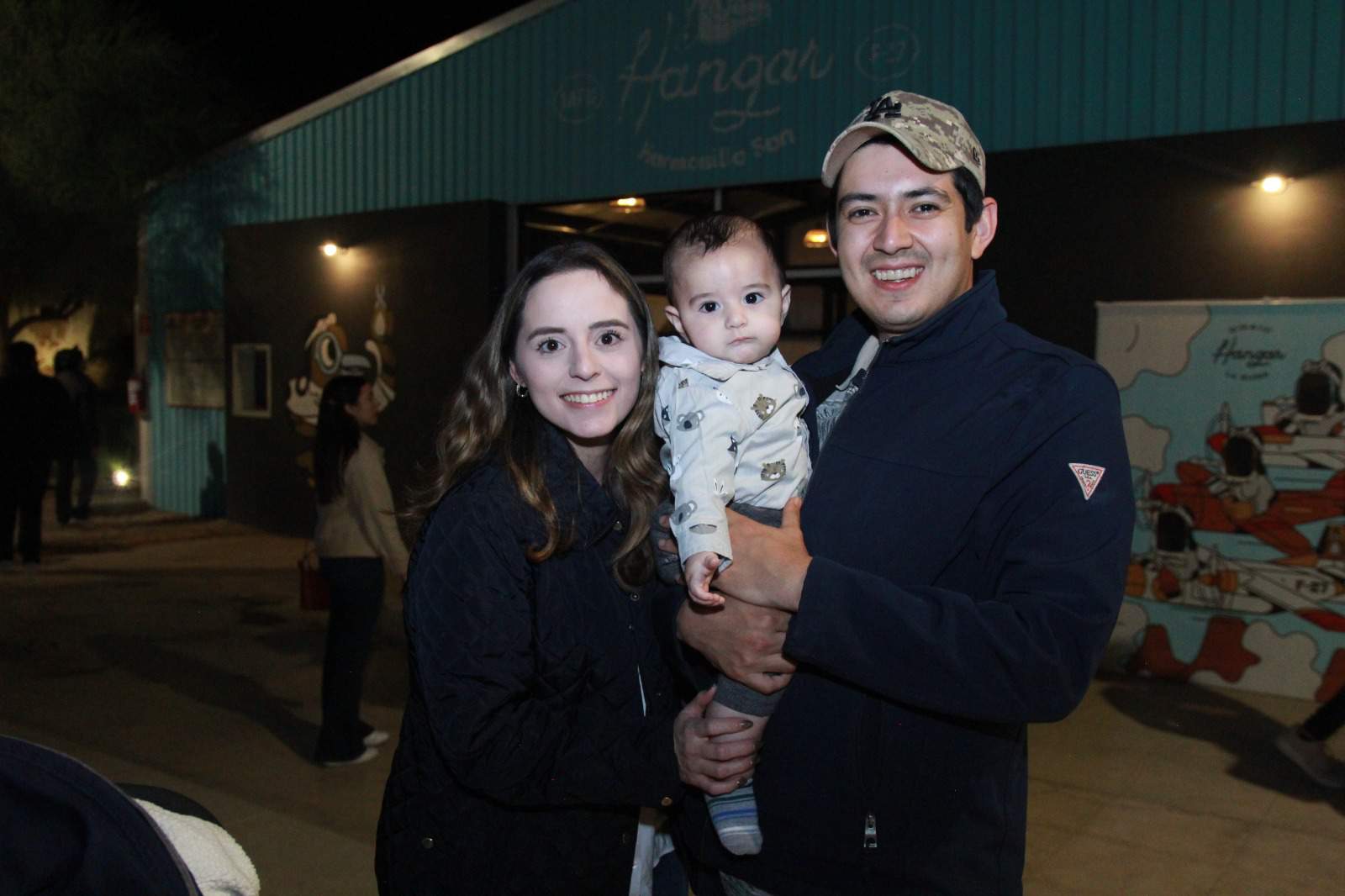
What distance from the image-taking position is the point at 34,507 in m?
10.4

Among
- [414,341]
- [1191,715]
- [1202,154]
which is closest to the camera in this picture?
[1191,715]

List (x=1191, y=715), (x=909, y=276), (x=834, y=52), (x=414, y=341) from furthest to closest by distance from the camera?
(x=414, y=341), (x=834, y=52), (x=1191, y=715), (x=909, y=276)

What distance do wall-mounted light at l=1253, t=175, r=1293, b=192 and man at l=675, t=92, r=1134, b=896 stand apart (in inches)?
218

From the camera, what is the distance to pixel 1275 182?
6.49 m

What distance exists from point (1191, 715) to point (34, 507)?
1059 cm

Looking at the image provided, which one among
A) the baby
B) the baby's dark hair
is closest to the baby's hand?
the baby

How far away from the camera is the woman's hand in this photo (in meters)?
1.98

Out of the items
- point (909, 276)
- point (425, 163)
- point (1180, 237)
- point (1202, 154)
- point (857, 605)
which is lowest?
point (857, 605)

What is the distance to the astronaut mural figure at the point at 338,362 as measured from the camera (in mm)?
11797

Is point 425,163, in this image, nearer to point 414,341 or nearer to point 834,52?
point 414,341

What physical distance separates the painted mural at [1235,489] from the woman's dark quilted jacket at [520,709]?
19.1 ft

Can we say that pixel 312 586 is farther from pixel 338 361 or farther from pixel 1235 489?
pixel 338 361

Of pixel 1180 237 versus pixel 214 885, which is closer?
pixel 214 885

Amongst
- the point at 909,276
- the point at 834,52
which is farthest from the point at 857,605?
the point at 834,52
